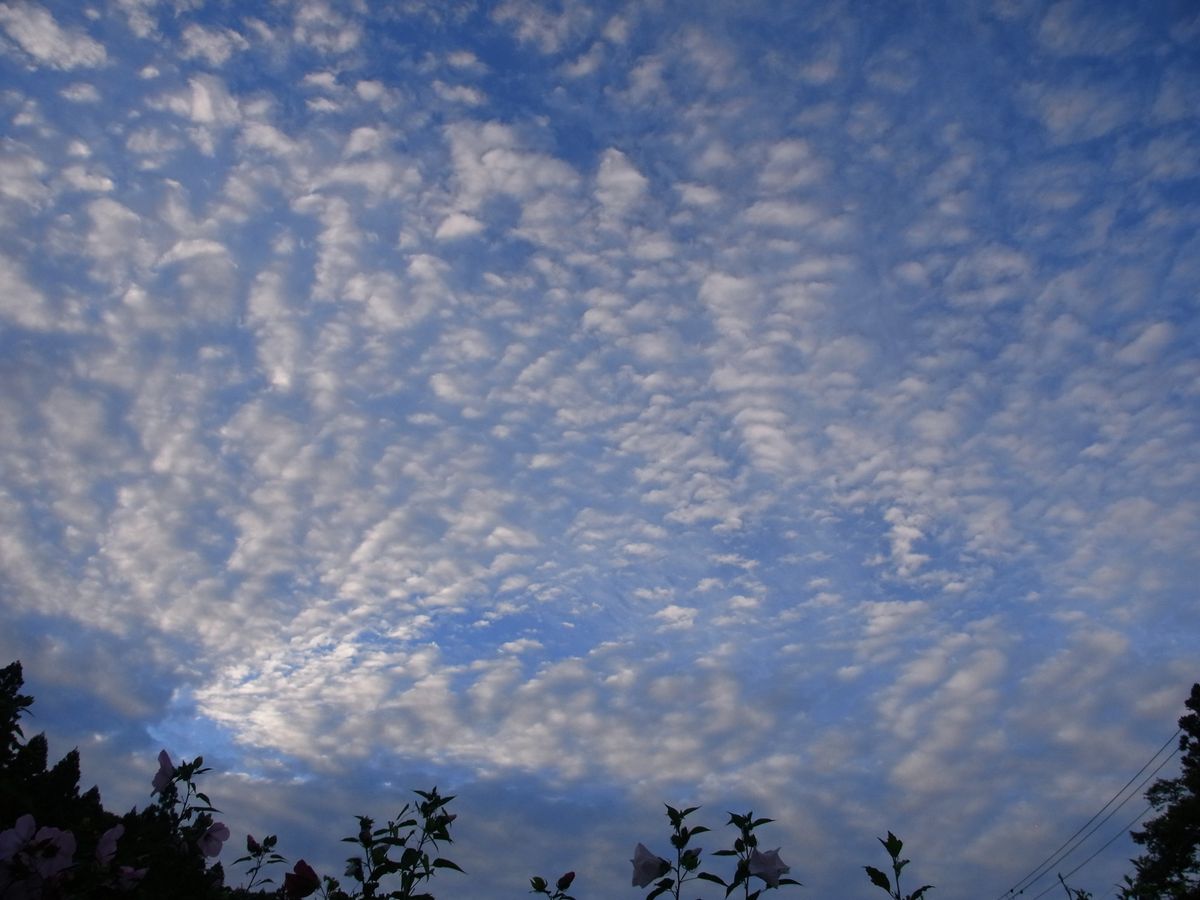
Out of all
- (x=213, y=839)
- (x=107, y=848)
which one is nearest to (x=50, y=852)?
(x=107, y=848)

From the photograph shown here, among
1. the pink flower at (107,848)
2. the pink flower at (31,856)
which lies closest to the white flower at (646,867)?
the pink flower at (107,848)

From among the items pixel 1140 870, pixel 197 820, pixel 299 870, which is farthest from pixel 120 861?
pixel 1140 870

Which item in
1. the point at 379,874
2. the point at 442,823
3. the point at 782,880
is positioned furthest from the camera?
the point at 442,823

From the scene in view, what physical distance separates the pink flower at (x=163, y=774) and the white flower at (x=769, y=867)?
3630 mm

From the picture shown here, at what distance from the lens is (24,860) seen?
266 centimetres

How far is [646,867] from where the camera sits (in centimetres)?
445

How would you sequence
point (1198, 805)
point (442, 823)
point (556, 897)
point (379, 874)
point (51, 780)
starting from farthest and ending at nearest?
point (51, 780) → point (1198, 805) → point (556, 897) → point (442, 823) → point (379, 874)

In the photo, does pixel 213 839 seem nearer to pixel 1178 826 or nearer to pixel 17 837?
pixel 17 837

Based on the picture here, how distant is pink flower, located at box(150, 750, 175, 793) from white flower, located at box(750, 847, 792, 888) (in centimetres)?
363

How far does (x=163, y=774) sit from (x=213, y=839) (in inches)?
21.6

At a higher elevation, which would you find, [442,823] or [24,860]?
[442,823]

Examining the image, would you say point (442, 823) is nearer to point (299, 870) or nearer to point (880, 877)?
point (299, 870)

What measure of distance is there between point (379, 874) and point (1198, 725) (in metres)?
40.1

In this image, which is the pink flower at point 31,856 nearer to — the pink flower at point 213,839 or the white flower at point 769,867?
the pink flower at point 213,839
